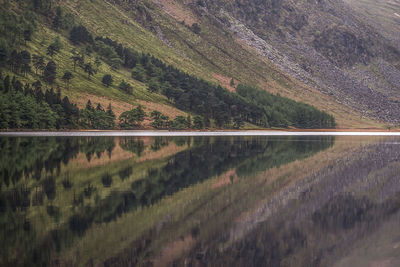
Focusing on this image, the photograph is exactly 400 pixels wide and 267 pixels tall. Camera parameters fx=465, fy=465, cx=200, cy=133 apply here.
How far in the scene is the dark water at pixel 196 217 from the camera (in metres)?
15.4

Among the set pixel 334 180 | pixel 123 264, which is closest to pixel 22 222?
pixel 123 264

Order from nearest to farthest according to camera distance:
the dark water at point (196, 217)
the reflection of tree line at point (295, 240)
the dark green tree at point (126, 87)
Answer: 1. the reflection of tree line at point (295, 240)
2. the dark water at point (196, 217)
3. the dark green tree at point (126, 87)

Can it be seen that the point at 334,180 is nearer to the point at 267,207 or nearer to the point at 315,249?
the point at 267,207

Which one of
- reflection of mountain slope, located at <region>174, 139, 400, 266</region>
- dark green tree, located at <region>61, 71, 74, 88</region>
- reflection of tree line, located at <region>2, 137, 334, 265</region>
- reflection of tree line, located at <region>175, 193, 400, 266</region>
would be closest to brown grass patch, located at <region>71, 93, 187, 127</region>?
dark green tree, located at <region>61, 71, 74, 88</region>

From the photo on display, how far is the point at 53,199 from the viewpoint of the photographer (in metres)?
24.4

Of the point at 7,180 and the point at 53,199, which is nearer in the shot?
the point at 53,199

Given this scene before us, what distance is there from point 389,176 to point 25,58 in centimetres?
15367

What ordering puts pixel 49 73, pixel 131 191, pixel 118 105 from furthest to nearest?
1. pixel 118 105
2. pixel 49 73
3. pixel 131 191

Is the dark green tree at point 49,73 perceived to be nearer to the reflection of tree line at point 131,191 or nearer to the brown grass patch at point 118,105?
the brown grass patch at point 118,105

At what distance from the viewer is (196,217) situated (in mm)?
20938

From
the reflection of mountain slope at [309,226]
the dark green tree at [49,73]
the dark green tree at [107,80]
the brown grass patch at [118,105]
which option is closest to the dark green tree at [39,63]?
the dark green tree at [49,73]

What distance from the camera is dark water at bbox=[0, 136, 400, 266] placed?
1537 centimetres

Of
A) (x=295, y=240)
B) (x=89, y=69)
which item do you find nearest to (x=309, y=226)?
(x=295, y=240)

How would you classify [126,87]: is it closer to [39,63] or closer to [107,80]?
[107,80]
